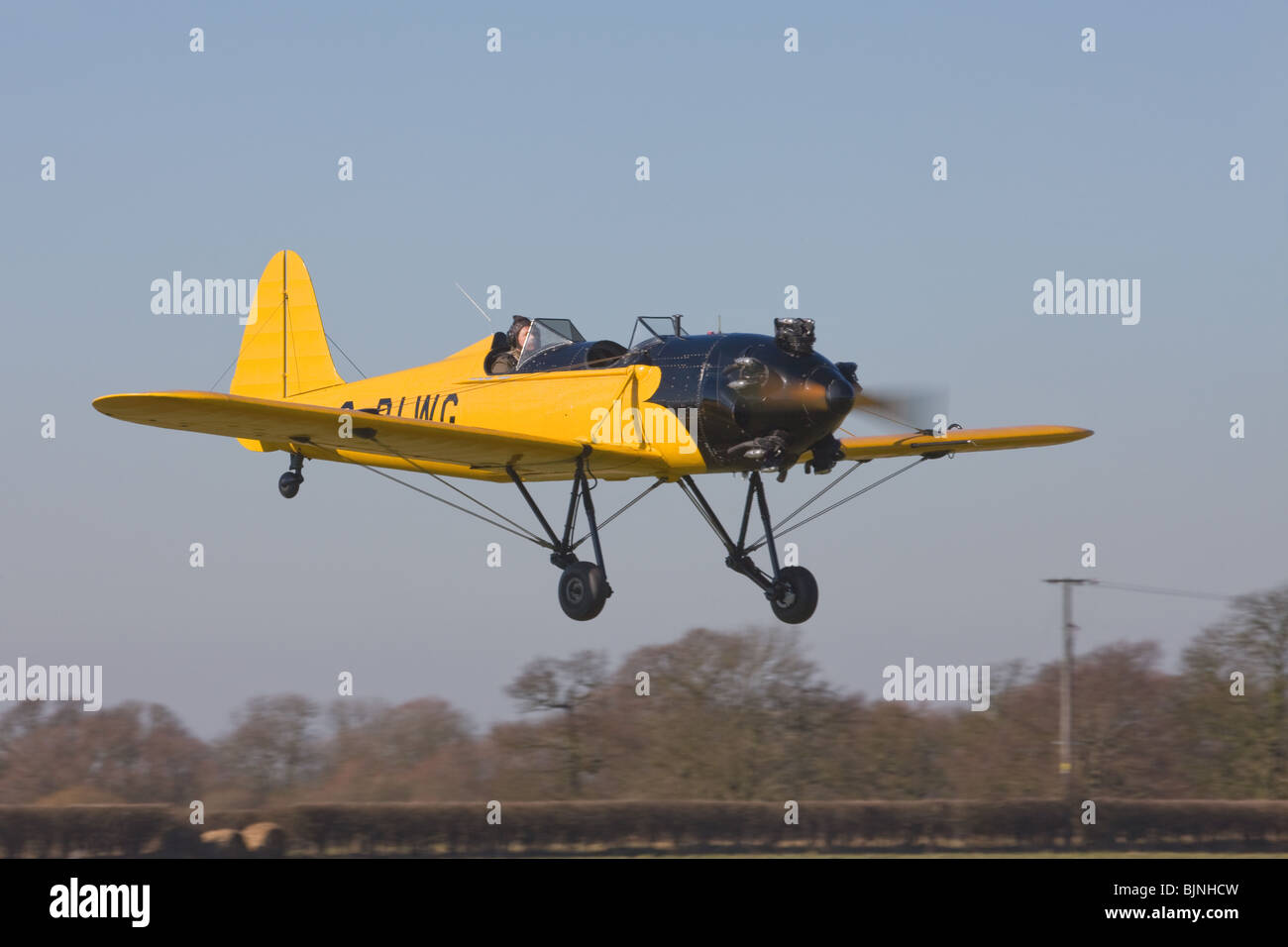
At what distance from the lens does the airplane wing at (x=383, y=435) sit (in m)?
16.8

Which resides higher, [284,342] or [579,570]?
[284,342]

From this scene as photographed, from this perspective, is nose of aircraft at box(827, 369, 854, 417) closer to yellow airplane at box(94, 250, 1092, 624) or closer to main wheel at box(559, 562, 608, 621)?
yellow airplane at box(94, 250, 1092, 624)

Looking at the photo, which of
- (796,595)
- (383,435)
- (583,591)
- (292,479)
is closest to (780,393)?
(796,595)

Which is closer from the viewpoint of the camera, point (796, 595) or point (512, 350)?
point (796, 595)

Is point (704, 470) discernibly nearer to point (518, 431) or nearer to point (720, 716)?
point (518, 431)

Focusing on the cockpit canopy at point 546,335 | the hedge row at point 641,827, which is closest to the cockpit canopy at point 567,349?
the cockpit canopy at point 546,335

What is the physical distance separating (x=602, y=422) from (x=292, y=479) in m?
4.92

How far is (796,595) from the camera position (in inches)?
778

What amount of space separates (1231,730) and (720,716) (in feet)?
35.0

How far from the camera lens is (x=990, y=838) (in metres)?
28.7

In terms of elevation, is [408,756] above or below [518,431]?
below

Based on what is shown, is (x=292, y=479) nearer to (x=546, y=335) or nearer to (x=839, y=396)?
(x=546, y=335)

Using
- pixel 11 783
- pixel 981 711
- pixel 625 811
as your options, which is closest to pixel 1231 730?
pixel 981 711
